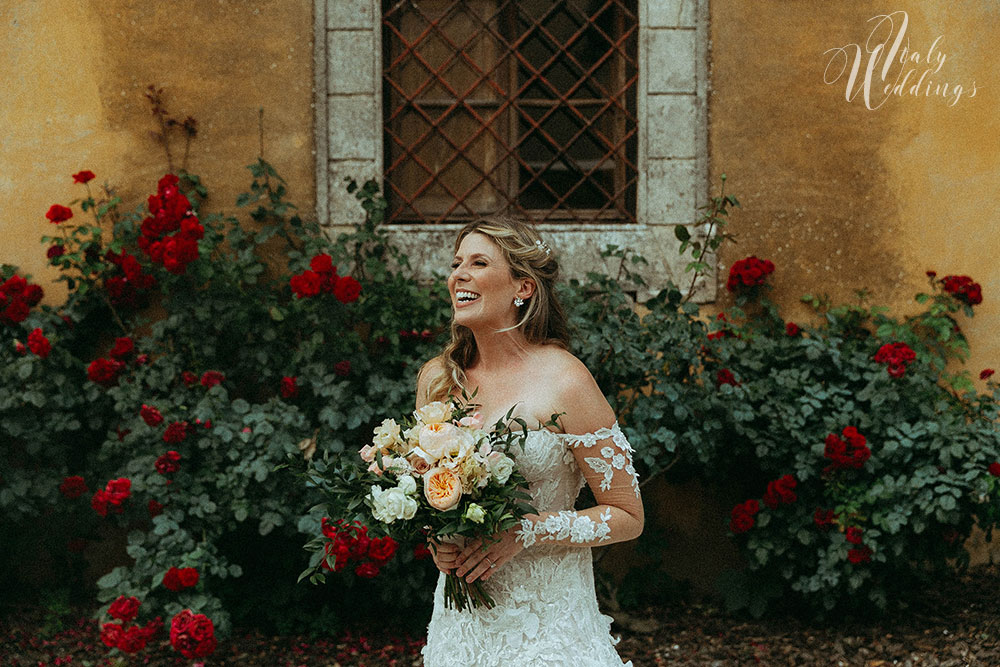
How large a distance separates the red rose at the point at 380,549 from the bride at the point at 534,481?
1.06m

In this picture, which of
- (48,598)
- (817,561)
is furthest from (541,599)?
(48,598)

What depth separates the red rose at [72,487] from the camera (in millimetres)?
4133

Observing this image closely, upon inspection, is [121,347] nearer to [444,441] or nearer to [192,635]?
[192,635]

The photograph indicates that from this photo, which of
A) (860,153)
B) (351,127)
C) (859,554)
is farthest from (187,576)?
(860,153)

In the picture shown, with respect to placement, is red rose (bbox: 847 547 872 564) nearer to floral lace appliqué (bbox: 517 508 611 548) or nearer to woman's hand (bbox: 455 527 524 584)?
floral lace appliqué (bbox: 517 508 611 548)

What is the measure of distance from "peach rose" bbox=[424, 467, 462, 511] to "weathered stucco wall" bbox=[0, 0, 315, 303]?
9.93 ft

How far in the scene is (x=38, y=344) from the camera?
4.00 m

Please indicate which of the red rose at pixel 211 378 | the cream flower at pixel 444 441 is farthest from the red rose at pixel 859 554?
the red rose at pixel 211 378

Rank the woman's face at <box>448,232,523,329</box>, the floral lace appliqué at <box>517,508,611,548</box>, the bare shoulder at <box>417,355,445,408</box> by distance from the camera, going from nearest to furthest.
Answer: the floral lace appliqué at <box>517,508,611,548</box>
the woman's face at <box>448,232,523,329</box>
the bare shoulder at <box>417,355,445,408</box>

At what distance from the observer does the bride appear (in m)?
2.27

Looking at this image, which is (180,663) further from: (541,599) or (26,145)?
(26,145)

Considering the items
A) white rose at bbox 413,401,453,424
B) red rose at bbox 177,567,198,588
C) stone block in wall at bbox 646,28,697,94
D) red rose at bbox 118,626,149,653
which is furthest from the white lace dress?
stone block in wall at bbox 646,28,697,94

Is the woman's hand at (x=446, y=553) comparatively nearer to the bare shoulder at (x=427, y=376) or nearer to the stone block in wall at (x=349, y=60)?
the bare shoulder at (x=427, y=376)

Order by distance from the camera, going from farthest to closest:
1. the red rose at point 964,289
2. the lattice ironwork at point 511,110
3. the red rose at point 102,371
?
the lattice ironwork at point 511,110 < the red rose at point 964,289 < the red rose at point 102,371
